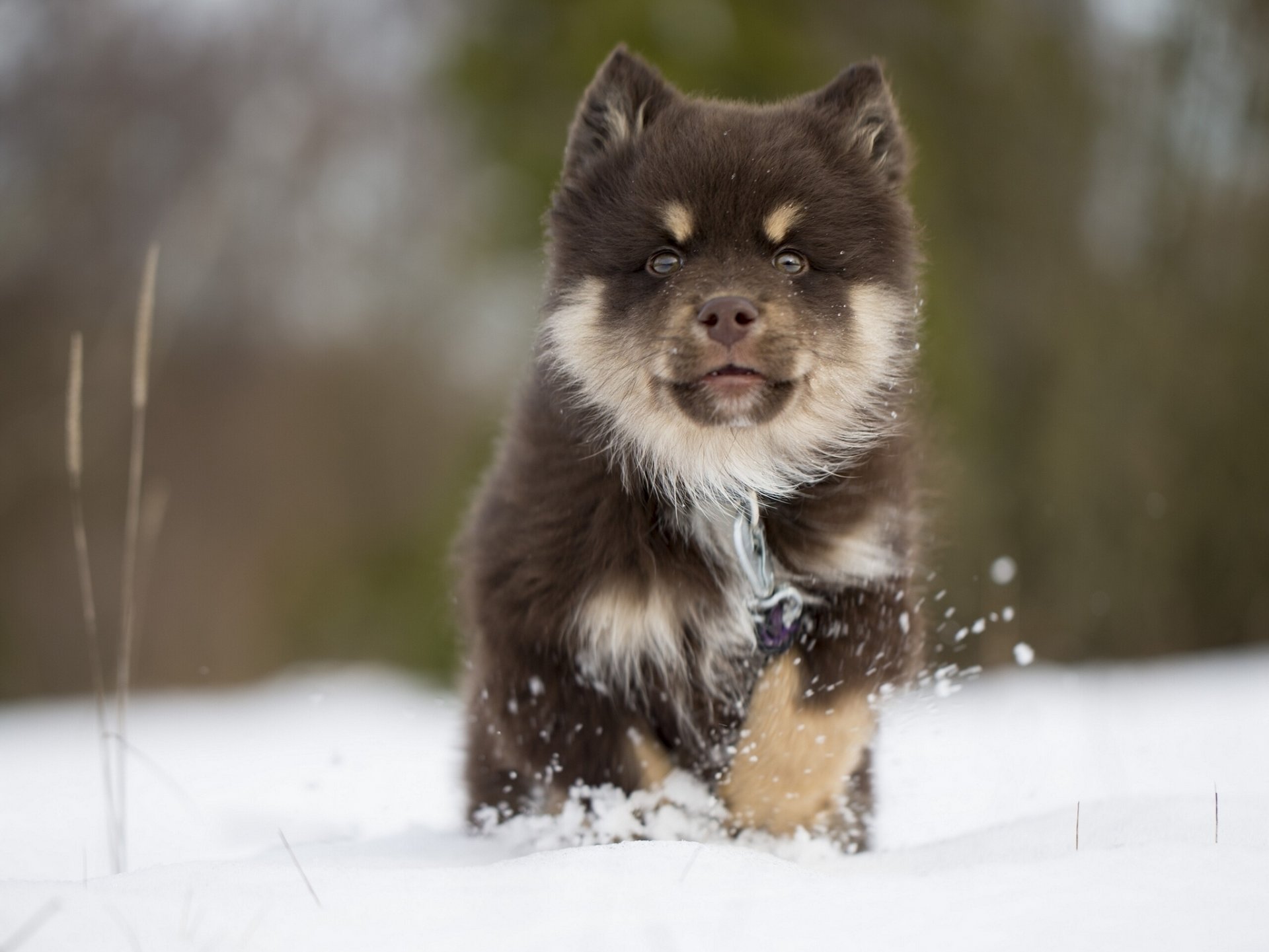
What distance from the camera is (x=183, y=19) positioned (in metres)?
10.8

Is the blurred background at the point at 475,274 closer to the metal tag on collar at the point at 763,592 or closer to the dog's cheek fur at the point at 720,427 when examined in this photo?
the dog's cheek fur at the point at 720,427

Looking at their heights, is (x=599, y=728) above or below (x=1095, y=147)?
below

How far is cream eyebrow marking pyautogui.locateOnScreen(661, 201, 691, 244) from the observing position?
300 centimetres

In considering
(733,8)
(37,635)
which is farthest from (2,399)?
(733,8)

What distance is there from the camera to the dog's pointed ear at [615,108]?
326 cm

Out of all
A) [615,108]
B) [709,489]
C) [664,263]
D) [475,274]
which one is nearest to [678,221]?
[664,263]

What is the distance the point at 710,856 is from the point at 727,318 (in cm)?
125

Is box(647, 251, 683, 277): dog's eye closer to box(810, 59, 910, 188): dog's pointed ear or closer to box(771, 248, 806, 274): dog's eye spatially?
box(771, 248, 806, 274): dog's eye

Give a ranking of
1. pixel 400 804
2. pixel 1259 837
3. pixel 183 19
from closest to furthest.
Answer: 1. pixel 1259 837
2. pixel 400 804
3. pixel 183 19

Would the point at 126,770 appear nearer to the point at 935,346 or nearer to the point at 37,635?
the point at 37,635

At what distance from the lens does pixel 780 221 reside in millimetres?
3004

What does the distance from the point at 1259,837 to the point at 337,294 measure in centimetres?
1059

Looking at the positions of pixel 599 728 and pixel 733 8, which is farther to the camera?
pixel 733 8

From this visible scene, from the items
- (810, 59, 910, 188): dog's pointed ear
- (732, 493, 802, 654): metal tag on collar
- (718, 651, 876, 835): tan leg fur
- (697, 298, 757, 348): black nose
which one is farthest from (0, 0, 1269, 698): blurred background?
(697, 298, 757, 348): black nose
